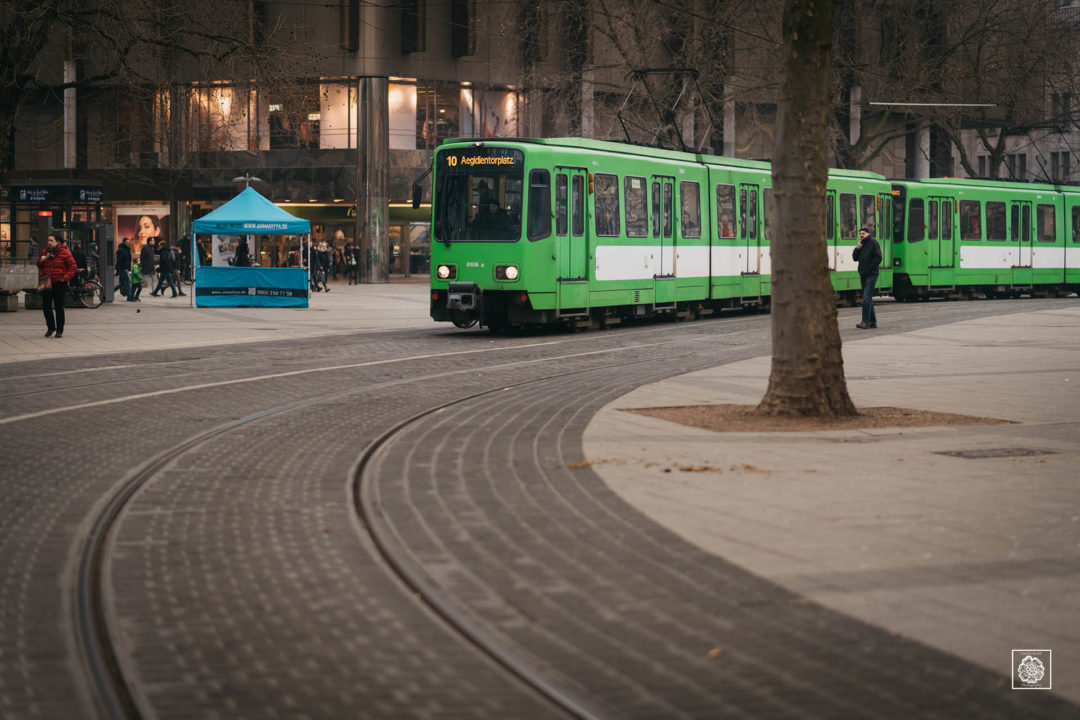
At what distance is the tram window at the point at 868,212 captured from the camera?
119 feet

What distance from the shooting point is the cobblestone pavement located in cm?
467

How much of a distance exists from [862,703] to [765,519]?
3151 mm

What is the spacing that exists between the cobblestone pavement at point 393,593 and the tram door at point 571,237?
12.0m

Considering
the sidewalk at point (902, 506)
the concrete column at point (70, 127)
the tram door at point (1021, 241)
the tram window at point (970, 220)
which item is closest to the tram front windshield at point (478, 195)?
the sidewalk at point (902, 506)

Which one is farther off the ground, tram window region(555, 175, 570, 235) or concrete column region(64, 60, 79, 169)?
concrete column region(64, 60, 79, 169)

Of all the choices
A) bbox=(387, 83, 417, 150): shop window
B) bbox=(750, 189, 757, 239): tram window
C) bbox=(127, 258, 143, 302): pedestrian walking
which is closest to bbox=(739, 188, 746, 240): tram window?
bbox=(750, 189, 757, 239): tram window

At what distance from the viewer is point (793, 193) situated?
40.5ft

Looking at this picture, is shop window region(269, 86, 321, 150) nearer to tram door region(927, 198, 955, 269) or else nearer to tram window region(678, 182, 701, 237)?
tram door region(927, 198, 955, 269)

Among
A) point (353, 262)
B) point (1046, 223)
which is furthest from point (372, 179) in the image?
point (1046, 223)

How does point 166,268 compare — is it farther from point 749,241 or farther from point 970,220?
point 970,220

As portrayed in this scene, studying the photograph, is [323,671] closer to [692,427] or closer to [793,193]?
[692,427]

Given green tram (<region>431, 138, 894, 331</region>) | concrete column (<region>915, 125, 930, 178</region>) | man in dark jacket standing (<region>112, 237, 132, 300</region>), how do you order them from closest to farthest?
1. green tram (<region>431, 138, 894, 331</region>)
2. man in dark jacket standing (<region>112, 237, 132, 300</region>)
3. concrete column (<region>915, 125, 930, 178</region>)

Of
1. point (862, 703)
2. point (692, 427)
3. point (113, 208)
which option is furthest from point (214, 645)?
point (113, 208)

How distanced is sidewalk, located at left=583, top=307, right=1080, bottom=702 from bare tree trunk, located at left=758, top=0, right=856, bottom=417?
0.92m
